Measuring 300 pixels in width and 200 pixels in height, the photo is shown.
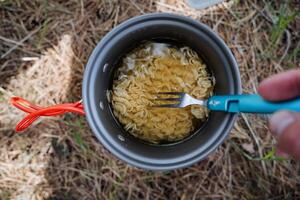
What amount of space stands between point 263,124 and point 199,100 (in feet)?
1.17

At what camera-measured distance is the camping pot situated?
99cm

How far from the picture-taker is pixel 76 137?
129 centimetres

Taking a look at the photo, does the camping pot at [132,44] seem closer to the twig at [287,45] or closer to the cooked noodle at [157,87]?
the cooked noodle at [157,87]

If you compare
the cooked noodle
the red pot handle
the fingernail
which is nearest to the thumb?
the fingernail

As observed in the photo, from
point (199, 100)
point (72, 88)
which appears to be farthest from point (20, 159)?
point (199, 100)

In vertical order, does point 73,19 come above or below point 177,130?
above

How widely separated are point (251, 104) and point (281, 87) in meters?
0.08

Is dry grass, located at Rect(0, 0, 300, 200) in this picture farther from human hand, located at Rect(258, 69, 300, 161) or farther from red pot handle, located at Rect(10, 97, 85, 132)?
human hand, located at Rect(258, 69, 300, 161)

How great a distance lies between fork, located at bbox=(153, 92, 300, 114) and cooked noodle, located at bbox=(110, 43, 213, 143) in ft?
0.21

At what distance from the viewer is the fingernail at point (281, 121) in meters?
0.79

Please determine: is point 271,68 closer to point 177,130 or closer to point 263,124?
point 263,124

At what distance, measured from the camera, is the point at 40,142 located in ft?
4.28

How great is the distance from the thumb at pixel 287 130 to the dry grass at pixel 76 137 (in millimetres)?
489

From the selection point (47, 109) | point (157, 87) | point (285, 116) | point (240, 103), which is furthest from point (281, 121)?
point (47, 109)
